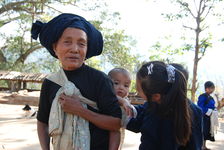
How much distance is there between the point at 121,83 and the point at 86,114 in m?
0.63

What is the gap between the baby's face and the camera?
1.91 metres

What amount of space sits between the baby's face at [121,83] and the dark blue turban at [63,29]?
47 cm

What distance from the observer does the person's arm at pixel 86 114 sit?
4.42 ft

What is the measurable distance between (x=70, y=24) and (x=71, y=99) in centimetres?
38

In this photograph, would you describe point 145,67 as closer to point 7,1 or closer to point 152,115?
point 152,115

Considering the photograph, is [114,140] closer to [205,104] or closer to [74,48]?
[74,48]

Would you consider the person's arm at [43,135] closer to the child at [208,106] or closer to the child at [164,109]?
the child at [164,109]

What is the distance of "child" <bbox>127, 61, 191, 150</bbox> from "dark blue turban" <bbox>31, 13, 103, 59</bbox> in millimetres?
377

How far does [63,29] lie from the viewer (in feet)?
4.55

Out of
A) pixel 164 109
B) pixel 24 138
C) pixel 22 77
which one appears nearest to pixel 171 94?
pixel 164 109

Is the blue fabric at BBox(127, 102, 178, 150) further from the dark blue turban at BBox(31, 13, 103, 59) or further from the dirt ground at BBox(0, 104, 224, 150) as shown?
the dirt ground at BBox(0, 104, 224, 150)

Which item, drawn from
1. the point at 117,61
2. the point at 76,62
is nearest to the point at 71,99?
the point at 76,62

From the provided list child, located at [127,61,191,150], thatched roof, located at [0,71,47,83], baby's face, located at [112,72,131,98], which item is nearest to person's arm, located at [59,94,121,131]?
child, located at [127,61,191,150]

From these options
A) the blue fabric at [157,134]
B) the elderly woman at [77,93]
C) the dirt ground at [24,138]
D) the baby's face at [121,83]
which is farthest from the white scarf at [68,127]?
the dirt ground at [24,138]
